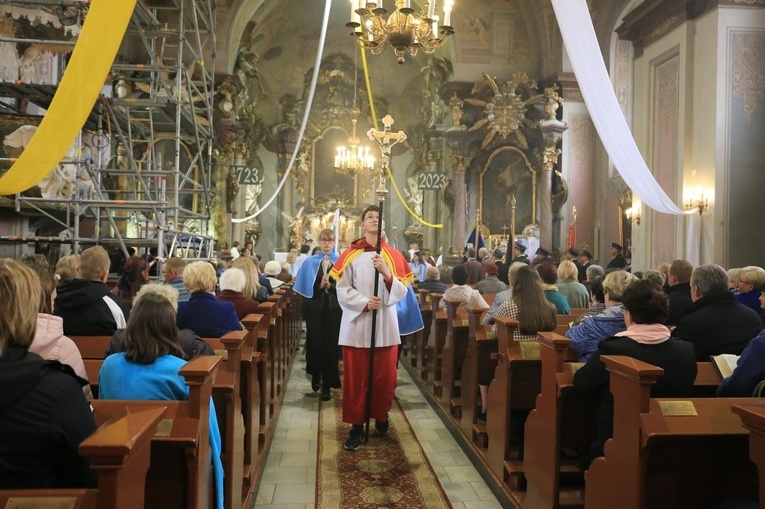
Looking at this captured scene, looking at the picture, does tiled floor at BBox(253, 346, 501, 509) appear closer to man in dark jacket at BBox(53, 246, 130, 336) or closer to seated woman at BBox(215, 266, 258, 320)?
seated woman at BBox(215, 266, 258, 320)

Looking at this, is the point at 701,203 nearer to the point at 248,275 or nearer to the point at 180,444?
the point at 248,275

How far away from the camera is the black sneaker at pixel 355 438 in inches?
175

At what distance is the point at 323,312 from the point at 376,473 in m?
2.31

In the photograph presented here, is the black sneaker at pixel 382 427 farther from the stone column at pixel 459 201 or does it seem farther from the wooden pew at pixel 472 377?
the stone column at pixel 459 201

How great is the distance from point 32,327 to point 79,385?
0.71 feet

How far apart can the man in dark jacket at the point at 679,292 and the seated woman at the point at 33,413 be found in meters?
4.03

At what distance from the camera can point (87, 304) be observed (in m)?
3.64

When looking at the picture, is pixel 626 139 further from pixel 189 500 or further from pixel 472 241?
pixel 472 241

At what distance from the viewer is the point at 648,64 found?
10.7 m

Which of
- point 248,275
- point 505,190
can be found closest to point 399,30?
point 248,275

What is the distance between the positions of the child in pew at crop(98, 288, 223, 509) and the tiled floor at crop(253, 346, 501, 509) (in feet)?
4.32

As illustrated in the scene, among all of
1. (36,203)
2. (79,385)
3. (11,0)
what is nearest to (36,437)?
(79,385)

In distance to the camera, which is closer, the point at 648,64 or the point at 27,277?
the point at 27,277

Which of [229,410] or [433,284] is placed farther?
[433,284]
